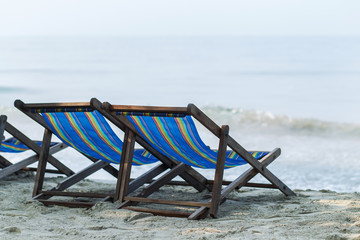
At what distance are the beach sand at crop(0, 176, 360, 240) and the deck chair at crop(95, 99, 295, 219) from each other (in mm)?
116

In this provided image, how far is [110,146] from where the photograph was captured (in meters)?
3.59

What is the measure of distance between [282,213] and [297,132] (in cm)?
1006

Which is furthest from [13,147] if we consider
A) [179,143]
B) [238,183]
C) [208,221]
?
[208,221]

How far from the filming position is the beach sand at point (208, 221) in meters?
2.55

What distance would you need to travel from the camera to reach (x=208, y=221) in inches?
116

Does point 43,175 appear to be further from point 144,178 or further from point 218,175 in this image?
point 218,175

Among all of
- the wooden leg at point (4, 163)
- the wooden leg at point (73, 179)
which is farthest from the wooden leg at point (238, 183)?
the wooden leg at point (4, 163)

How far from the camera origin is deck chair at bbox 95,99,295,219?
2951 mm

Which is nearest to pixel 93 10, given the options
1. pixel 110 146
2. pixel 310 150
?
pixel 310 150

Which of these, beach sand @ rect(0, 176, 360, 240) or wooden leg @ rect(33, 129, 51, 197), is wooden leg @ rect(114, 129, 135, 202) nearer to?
beach sand @ rect(0, 176, 360, 240)

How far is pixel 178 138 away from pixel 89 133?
0.67 metres

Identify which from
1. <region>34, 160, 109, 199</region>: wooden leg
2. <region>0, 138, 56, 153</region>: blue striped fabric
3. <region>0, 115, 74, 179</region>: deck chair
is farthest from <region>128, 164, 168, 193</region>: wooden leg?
<region>0, 138, 56, 153</region>: blue striped fabric

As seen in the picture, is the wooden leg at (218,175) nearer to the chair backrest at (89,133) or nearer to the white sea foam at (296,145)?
the chair backrest at (89,133)

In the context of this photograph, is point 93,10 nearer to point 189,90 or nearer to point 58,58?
point 58,58
